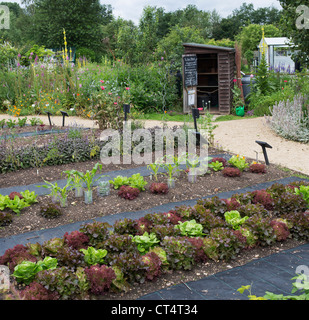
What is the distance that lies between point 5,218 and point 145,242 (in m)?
1.58

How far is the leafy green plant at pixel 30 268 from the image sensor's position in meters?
2.98

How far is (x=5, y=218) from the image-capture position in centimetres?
409

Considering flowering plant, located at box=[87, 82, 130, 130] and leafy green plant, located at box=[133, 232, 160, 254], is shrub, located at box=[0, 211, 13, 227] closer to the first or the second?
leafy green plant, located at box=[133, 232, 160, 254]

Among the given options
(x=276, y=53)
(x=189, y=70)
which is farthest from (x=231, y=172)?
(x=276, y=53)

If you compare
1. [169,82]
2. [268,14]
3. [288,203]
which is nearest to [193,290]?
[288,203]

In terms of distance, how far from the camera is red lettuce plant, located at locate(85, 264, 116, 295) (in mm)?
2947

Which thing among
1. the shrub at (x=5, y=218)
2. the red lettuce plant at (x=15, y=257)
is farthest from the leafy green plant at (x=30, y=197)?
the red lettuce plant at (x=15, y=257)

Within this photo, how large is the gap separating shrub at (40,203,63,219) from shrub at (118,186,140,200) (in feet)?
2.70

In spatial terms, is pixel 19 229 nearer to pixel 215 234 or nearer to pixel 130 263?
pixel 130 263

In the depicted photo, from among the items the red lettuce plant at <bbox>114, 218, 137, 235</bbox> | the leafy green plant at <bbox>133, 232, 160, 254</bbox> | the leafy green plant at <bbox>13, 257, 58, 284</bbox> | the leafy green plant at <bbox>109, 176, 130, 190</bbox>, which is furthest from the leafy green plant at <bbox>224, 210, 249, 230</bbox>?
the leafy green plant at <bbox>13, 257, 58, 284</bbox>

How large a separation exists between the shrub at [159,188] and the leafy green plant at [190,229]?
117 cm

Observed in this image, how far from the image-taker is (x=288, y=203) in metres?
4.30
